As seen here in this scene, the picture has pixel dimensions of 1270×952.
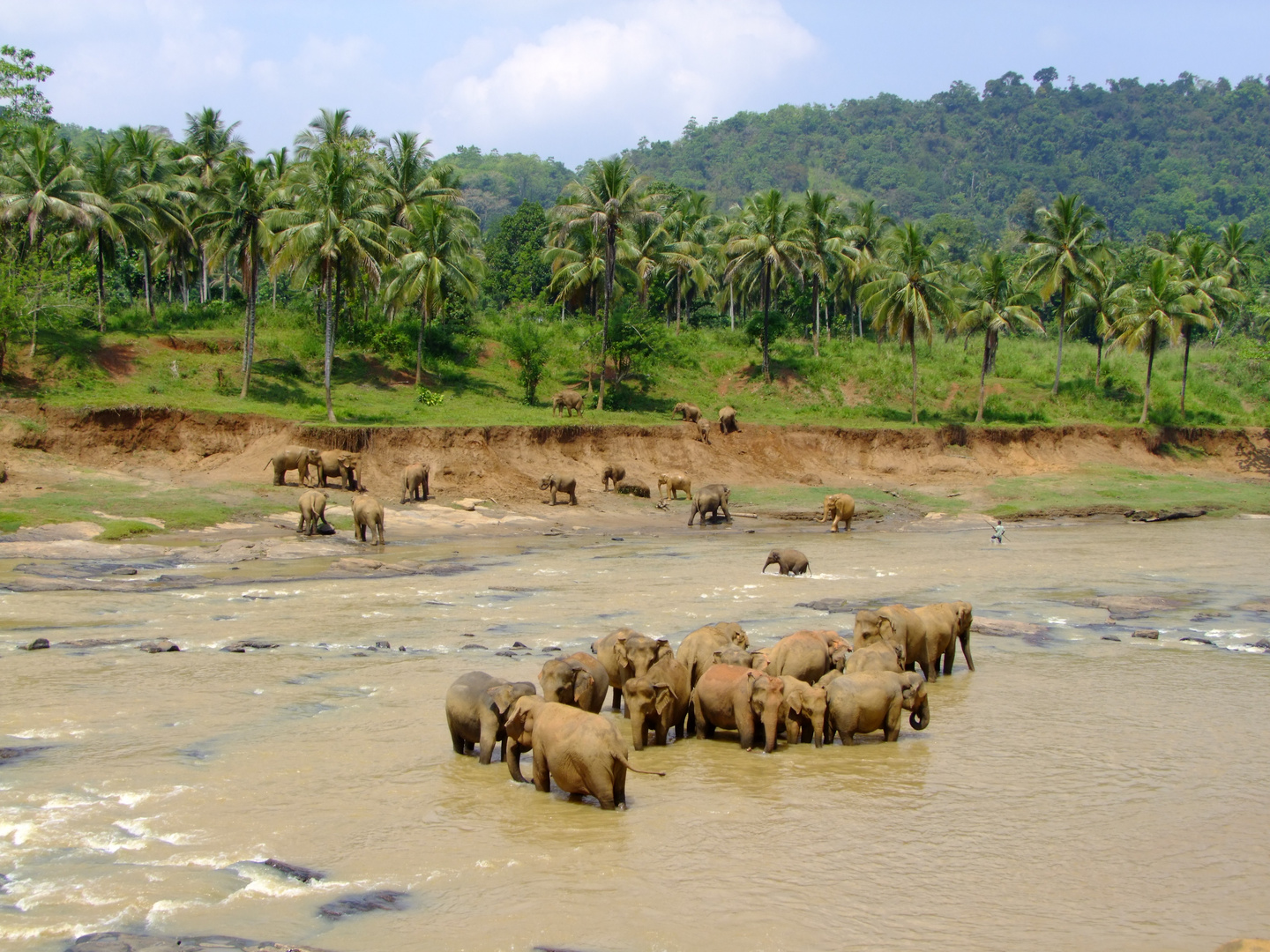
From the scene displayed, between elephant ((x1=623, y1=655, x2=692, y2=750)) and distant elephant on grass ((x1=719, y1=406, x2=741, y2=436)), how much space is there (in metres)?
35.1

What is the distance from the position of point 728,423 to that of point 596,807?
3809cm

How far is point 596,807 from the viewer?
10039 mm

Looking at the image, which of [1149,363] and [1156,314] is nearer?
[1156,314]

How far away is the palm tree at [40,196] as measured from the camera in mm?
40156

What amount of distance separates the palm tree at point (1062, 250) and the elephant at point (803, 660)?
4763 centimetres

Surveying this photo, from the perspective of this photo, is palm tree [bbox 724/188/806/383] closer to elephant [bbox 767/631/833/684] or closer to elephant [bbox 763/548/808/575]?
elephant [bbox 763/548/808/575]

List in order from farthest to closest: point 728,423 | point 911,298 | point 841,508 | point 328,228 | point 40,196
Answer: point 911,298
point 728,423
point 40,196
point 328,228
point 841,508

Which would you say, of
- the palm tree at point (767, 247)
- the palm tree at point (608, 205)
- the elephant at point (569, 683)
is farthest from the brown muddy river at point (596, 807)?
the palm tree at point (767, 247)

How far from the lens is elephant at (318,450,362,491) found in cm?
3466

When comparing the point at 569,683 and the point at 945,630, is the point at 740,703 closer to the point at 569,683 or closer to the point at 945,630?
the point at 569,683

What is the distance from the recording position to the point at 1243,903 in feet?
27.5

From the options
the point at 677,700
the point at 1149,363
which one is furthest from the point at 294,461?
the point at 1149,363

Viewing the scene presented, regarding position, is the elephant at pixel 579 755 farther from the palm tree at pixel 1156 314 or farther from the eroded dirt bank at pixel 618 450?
the palm tree at pixel 1156 314

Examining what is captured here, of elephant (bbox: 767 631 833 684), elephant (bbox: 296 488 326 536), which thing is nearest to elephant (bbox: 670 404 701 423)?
elephant (bbox: 296 488 326 536)
